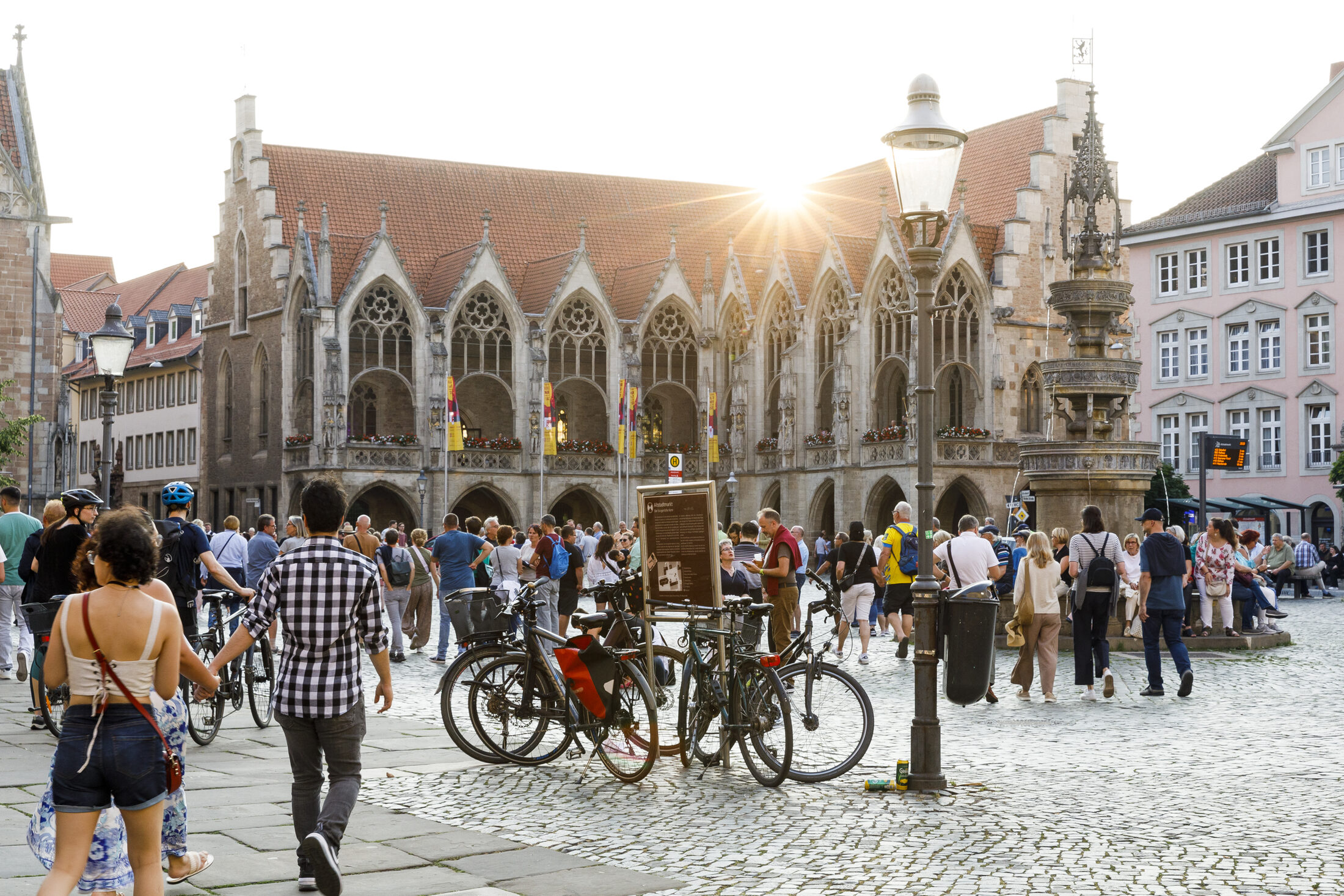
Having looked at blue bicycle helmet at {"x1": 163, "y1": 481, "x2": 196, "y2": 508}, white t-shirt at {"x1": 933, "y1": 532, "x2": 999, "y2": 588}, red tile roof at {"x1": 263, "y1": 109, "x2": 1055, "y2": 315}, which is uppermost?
red tile roof at {"x1": 263, "y1": 109, "x2": 1055, "y2": 315}

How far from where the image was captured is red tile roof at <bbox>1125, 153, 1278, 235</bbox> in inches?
1981

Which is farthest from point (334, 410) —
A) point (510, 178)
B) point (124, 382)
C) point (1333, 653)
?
point (1333, 653)

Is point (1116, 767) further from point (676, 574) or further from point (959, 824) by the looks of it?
point (676, 574)

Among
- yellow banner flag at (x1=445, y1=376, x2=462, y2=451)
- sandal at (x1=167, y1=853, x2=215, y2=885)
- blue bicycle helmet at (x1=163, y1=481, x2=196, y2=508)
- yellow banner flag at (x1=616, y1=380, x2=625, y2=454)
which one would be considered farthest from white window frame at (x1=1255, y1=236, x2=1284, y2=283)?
sandal at (x1=167, y1=853, x2=215, y2=885)

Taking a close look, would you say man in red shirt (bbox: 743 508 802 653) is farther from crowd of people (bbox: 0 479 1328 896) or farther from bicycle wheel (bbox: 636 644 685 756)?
bicycle wheel (bbox: 636 644 685 756)

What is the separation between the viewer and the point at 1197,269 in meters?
52.2

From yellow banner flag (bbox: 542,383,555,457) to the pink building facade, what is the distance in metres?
18.0

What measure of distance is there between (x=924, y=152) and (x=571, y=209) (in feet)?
149

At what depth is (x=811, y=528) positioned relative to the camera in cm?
4434

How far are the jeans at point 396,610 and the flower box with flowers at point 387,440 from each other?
27.2 meters

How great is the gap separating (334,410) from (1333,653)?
3122cm

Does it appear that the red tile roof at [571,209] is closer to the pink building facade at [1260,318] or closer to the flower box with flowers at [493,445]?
the flower box with flowers at [493,445]

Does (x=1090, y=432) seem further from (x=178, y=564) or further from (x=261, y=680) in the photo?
(x=178, y=564)

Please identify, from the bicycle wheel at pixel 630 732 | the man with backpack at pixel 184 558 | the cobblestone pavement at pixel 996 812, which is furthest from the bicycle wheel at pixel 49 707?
the bicycle wheel at pixel 630 732
